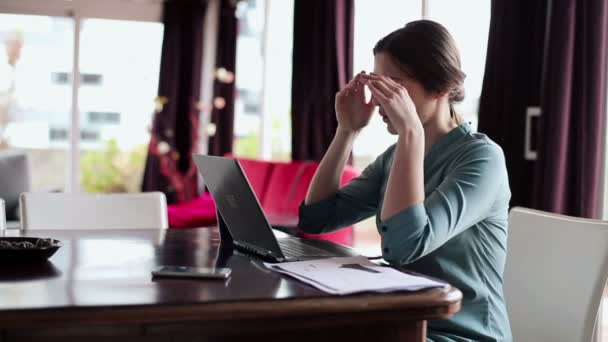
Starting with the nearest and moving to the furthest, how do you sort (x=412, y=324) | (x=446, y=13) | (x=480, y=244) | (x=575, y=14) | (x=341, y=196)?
(x=412, y=324), (x=480, y=244), (x=341, y=196), (x=575, y=14), (x=446, y=13)

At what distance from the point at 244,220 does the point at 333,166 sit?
1.32 feet

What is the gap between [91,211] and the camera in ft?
7.96

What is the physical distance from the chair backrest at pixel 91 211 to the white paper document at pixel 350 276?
3.25ft

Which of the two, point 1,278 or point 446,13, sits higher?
point 446,13

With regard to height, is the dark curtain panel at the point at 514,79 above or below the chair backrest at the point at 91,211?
above

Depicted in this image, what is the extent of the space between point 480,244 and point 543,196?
1.73 meters

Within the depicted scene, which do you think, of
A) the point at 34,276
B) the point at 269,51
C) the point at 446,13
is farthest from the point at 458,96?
the point at 269,51

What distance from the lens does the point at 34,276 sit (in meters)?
1.35

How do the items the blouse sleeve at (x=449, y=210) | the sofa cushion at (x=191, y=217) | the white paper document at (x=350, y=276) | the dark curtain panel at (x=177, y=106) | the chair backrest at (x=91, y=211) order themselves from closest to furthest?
the white paper document at (x=350, y=276) → the blouse sleeve at (x=449, y=210) → the chair backrest at (x=91, y=211) → the sofa cushion at (x=191, y=217) → the dark curtain panel at (x=177, y=106)

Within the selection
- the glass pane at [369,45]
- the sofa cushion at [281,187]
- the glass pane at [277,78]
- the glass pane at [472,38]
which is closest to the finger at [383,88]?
the glass pane at [472,38]

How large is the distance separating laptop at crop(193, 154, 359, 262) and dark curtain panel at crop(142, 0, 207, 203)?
19.9ft

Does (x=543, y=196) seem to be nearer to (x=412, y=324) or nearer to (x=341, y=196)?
(x=341, y=196)

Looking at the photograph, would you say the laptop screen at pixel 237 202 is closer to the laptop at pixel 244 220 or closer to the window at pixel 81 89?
the laptop at pixel 244 220

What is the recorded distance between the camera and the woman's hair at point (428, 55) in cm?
173
